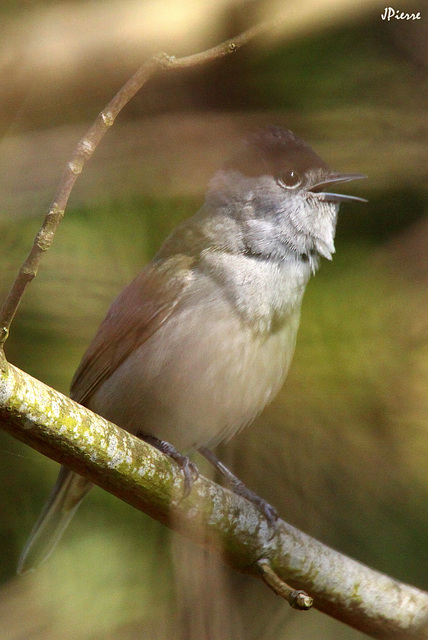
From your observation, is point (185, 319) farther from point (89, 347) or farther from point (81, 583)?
point (81, 583)

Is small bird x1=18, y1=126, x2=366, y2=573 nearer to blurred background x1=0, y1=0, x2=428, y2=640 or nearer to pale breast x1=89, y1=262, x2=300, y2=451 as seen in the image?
pale breast x1=89, y1=262, x2=300, y2=451

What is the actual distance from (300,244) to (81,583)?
1.96 meters

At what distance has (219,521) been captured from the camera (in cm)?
261

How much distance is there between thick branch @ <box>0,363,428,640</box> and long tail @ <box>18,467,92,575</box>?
33.8 inches

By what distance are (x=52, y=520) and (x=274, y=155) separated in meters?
1.96

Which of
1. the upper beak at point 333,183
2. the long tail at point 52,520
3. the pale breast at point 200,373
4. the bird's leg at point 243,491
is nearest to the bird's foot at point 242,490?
the bird's leg at point 243,491

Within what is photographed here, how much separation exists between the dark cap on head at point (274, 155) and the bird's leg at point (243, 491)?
4.50ft

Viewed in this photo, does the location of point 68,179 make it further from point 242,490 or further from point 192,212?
point 192,212

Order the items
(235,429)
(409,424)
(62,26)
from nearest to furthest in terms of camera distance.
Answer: (62,26), (409,424), (235,429)

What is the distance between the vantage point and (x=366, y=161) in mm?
3443

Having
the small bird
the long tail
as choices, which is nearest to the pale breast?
the small bird

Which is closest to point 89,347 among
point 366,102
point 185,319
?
point 185,319

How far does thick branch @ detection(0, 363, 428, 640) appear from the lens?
2082 mm

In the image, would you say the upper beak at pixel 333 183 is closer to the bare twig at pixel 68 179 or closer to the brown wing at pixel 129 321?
the brown wing at pixel 129 321
